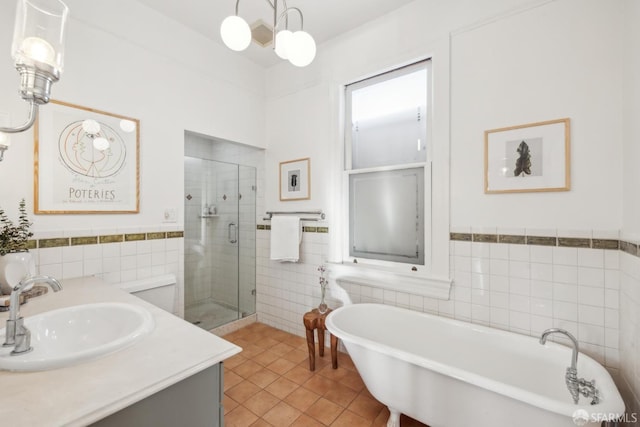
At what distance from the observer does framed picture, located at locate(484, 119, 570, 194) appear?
5.24 feet

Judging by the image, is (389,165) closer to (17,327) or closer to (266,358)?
(266,358)

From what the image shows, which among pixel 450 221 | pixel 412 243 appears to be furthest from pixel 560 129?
pixel 412 243

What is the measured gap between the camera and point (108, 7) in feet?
6.36

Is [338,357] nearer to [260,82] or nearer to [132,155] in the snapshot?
[132,155]

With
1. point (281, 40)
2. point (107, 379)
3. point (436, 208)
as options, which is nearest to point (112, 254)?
point (107, 379)

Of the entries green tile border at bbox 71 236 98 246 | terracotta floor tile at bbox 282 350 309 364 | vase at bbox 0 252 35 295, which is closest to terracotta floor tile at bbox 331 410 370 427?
terracotta floor tile at bbox 282 350 309 364

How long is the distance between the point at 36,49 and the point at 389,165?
2.09 metres

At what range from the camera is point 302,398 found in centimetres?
184

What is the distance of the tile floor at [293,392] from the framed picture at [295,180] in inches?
57.4

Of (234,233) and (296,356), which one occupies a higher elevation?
(234,233)

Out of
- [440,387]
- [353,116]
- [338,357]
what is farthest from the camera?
[353,116]

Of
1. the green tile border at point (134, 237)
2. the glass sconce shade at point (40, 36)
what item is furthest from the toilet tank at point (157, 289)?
the glass sconce shade at point (40, 36)

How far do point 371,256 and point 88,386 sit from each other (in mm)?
1997

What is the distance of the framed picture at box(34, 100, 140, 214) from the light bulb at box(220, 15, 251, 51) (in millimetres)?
1297
